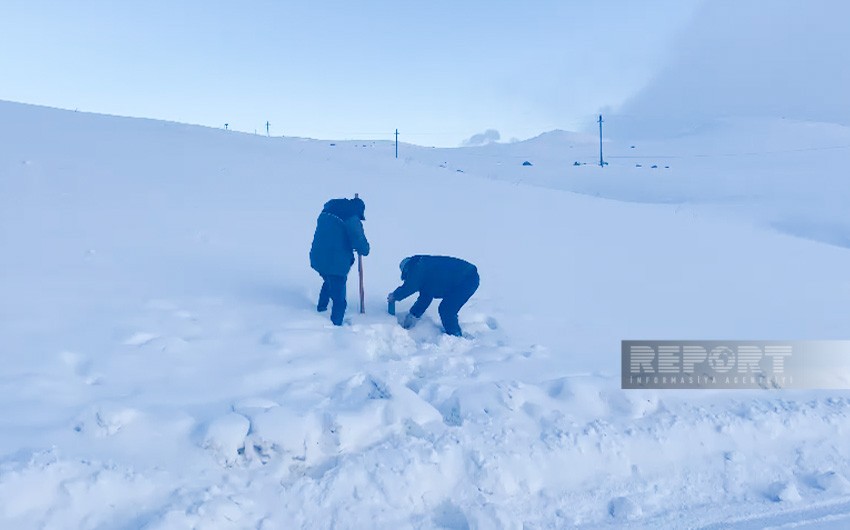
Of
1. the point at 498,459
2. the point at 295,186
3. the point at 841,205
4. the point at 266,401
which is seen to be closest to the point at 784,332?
the point at 498,459

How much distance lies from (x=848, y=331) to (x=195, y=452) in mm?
7214

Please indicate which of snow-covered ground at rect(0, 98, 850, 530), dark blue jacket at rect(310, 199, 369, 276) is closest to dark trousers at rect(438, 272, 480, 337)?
snow-covered ground at rect(0, 98, 850, 530)

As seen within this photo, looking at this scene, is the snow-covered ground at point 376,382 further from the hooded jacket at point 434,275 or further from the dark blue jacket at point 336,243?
the dark blue jacket at point 336,243

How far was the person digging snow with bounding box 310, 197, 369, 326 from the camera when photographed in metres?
7.05

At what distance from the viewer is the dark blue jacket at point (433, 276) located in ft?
23.4

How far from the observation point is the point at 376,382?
226 inches

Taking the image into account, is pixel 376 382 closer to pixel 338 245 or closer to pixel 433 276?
pixel 433 276

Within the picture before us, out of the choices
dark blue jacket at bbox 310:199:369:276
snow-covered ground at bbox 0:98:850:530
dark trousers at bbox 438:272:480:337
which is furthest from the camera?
dark trousers at bbox 438:272:480:337

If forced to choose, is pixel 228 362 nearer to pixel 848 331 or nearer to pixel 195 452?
pixel 195 452

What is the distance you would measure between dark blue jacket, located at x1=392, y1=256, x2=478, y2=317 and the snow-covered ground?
1.38ft

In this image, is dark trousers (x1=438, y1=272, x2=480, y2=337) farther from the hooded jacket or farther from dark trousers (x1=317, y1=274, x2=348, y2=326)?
dark trousers (x1=317, y1=274, x2=348, y2=326)

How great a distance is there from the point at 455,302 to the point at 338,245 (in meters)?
1.31

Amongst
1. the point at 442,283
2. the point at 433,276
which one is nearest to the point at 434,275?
the point at 433,276

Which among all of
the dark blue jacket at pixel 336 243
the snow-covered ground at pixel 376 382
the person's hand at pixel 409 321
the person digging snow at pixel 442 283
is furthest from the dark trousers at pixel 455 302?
the dark blue jacket at pixel 336 243
